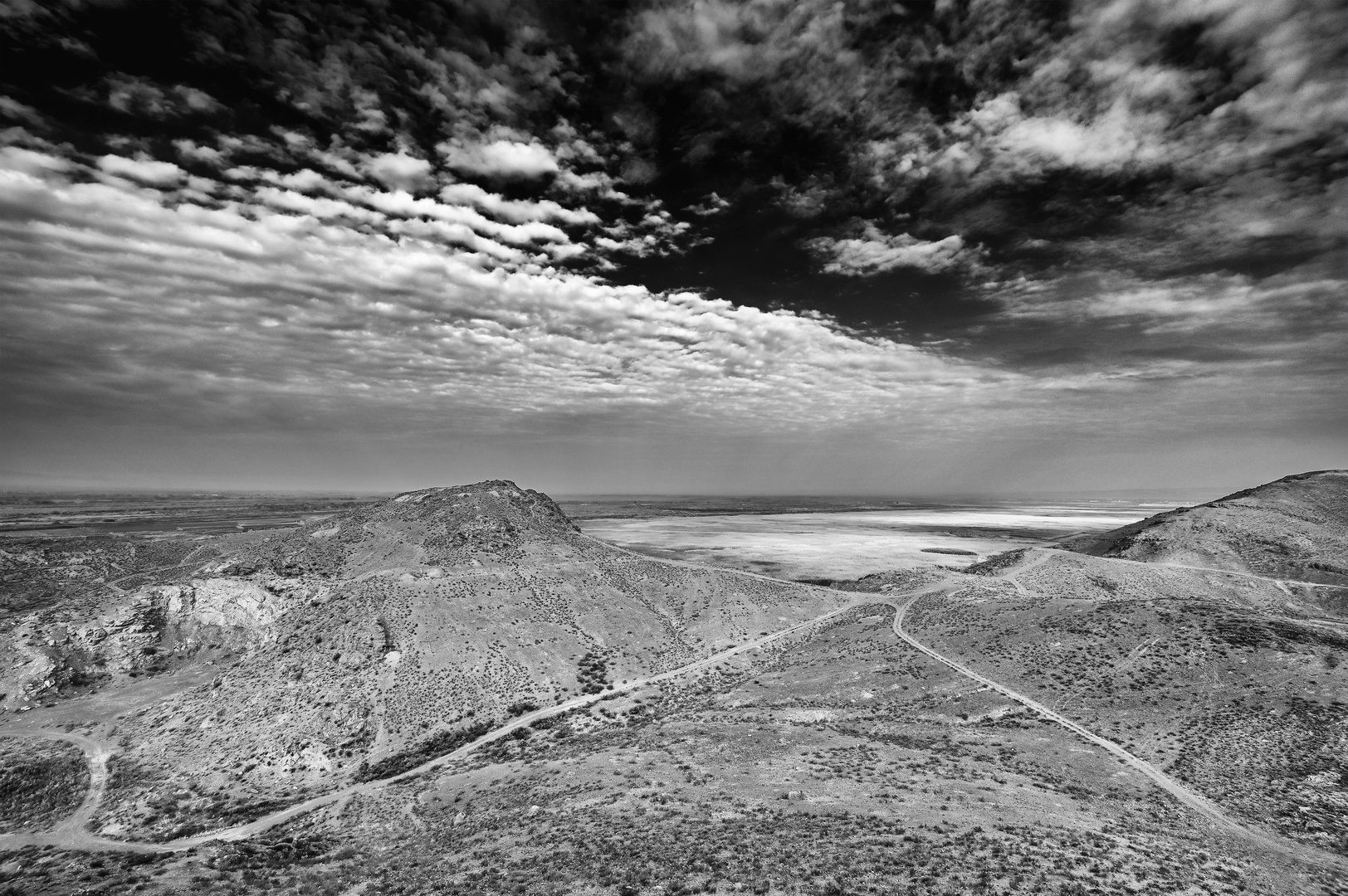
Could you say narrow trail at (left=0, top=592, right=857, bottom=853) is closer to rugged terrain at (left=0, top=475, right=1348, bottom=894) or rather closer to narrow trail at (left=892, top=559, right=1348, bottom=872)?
rugged terrain at (left=0, top=475, right=1348, bottom=894)

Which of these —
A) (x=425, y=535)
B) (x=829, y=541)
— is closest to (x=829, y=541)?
(x=829, y=541)

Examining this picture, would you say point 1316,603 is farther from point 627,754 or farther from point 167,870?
point 167,870

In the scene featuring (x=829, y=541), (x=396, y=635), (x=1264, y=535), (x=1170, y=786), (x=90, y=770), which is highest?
(x=1264, y=535)

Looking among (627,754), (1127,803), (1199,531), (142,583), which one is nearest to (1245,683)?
(1127,803)

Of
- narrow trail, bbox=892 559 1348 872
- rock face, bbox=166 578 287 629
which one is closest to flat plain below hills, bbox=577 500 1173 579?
narrow trail, bbox=892 559 1348 872

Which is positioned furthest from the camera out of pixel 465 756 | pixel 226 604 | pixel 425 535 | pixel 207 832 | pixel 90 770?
pixel 425 535

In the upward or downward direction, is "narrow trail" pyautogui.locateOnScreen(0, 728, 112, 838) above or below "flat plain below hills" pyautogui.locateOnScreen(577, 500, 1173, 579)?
below

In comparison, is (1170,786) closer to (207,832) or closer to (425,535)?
(207,832)
